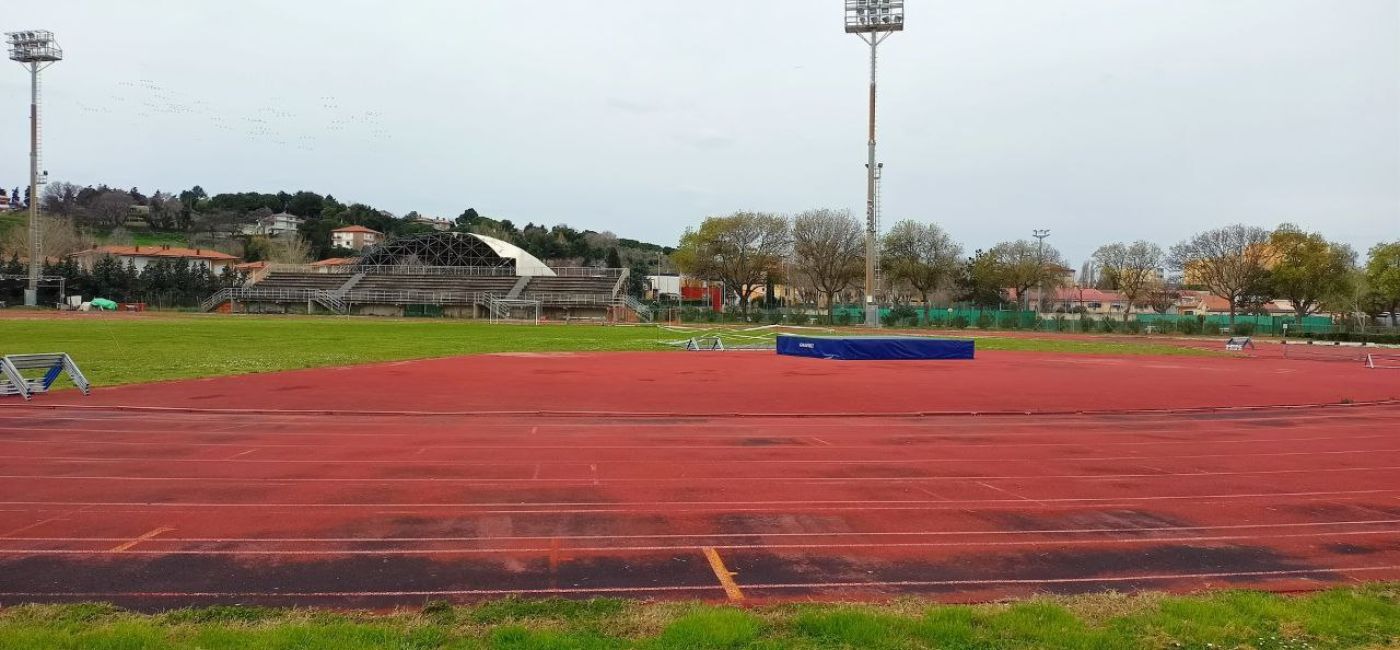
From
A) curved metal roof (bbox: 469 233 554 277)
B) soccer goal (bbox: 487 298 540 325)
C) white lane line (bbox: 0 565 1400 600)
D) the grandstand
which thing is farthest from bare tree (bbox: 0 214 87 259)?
white lane line (bbox: 0 565 1400 600)

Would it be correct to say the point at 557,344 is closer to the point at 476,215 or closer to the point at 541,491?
the point at 541,491

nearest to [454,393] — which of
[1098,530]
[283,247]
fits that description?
[1098,530]

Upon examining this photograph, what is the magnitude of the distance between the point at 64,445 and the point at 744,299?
73781 millimetres

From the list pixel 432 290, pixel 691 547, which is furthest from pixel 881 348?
pixel 432 290

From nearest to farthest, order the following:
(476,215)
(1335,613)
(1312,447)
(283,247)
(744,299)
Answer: (1335,613)
(1312,447)
(744,299)
(283,247)
(476,215)

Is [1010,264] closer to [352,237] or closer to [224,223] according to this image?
[352,237]

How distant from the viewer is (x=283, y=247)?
119 m

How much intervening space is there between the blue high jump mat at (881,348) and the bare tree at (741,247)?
160 ft

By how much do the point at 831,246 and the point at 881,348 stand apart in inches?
1894

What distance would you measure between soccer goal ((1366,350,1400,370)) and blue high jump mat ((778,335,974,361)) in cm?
1675

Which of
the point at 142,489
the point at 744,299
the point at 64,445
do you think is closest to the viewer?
the point at 142,489

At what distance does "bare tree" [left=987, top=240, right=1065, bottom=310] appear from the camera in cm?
8112

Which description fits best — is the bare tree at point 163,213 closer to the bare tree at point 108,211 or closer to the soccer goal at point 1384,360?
the bare tree at point 108,211

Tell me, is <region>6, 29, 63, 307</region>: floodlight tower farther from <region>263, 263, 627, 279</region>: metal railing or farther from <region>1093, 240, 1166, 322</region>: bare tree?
<region>1093, 240, 1166, 322</region>: bare tree
